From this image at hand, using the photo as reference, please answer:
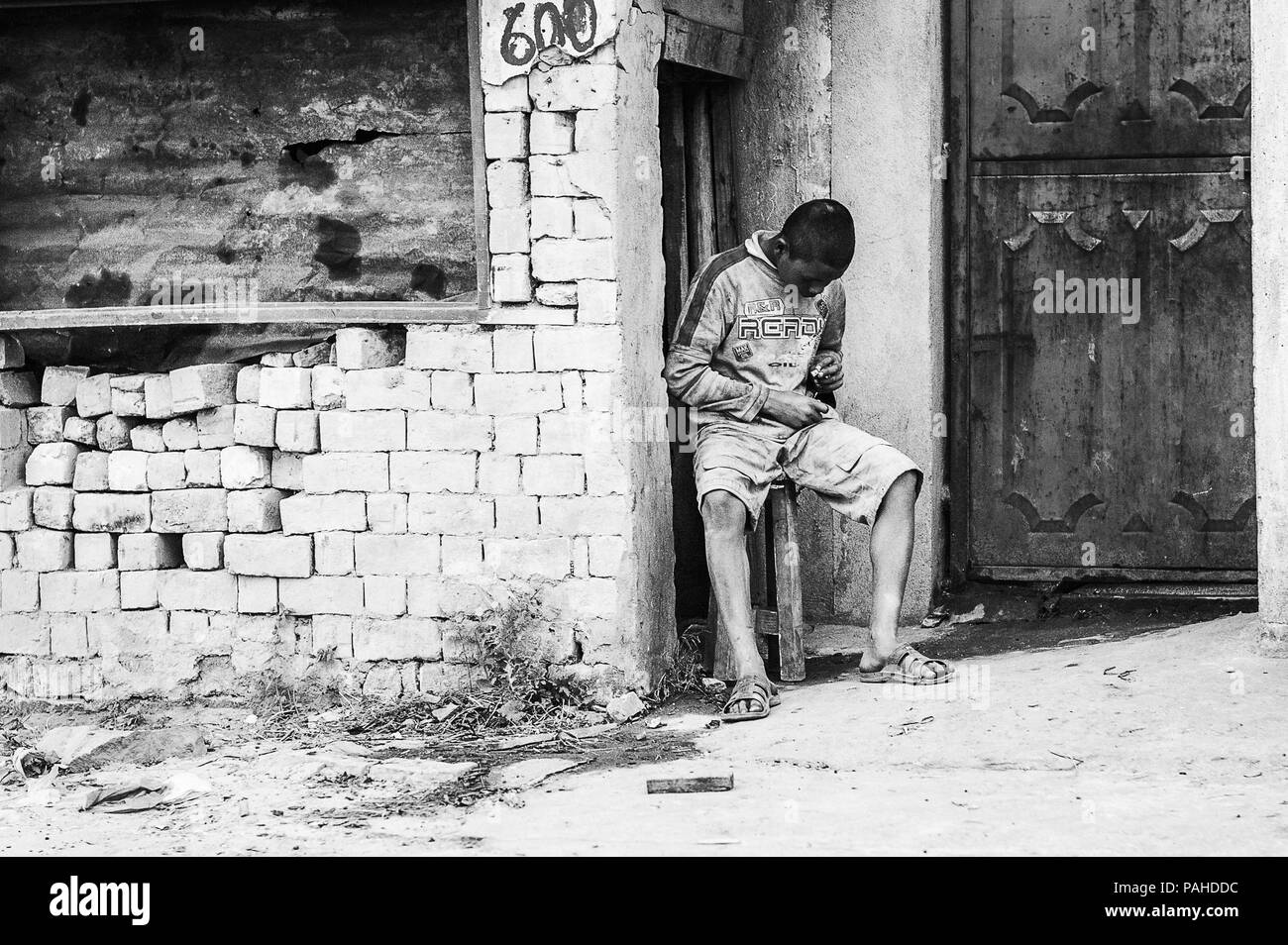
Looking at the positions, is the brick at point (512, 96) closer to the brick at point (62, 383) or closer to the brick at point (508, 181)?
the brick at point (508, 181)

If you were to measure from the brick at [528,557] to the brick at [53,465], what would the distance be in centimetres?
166

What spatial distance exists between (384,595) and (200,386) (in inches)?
40.6

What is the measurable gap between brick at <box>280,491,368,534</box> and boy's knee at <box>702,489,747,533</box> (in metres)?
1.26

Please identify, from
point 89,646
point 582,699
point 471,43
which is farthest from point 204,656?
point 471,43

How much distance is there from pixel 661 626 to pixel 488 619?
0.66 meters

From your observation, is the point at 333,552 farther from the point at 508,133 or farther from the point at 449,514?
the point at 508,133


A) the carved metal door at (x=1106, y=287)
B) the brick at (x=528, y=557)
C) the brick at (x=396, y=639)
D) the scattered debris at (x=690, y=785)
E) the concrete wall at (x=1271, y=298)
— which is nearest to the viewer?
the scattered debris at (x=690, y=785)

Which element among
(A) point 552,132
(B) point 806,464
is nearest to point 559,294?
(A) point 552,132

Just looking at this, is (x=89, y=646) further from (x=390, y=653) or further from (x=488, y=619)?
(x=488, y=619)

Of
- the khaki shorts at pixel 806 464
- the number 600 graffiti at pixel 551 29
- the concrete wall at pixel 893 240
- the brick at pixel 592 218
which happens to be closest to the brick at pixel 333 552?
the khaki shorts at pixel 806 464

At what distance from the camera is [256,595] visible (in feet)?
19.5

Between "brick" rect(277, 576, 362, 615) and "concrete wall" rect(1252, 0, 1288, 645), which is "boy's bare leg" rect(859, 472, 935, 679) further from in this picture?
"brick" rect(277, 576, 362, 615)

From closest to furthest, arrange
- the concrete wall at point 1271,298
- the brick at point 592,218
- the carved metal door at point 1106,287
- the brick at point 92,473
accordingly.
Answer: the concrete wall at point 1271,298 < the brick at point 592,218 < the brick at point 92,473 < the carved metal door at point 1106,287

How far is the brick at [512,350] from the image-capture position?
5.70 meters
